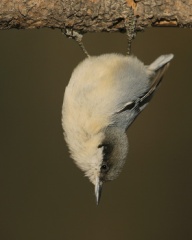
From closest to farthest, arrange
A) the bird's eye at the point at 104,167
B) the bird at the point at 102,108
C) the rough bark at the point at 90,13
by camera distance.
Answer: the rough bark at the point at 90,13, the bird at the point at 102,108, the bird's eye at the point at 104,167

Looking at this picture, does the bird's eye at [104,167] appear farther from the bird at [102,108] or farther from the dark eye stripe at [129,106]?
the dark eye stripe at [129,106]

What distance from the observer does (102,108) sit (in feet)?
15.5

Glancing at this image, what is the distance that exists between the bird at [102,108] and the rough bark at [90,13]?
11.9 inches

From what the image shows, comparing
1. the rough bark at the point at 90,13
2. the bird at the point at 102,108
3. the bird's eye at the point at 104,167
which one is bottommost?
the bird's eye at the point at 104,167

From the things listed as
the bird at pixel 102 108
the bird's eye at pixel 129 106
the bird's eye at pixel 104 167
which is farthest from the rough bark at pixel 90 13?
the bird's eye at pixel 104 167

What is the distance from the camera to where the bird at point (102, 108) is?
472cm

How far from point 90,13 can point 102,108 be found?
620 millimetres

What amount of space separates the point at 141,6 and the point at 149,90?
2.23 feet

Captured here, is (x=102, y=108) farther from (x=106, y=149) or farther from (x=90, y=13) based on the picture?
(x=90, y=13)

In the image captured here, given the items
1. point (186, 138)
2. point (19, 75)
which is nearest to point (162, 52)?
point (186, 138)

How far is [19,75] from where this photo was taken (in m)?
7.27

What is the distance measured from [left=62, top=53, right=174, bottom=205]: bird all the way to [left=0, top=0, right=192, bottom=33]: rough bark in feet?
0.99

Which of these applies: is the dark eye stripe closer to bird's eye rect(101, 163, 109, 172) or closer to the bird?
the bird

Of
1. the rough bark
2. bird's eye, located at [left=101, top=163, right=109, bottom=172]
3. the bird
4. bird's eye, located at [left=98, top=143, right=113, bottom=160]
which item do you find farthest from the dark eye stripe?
the rough bark
